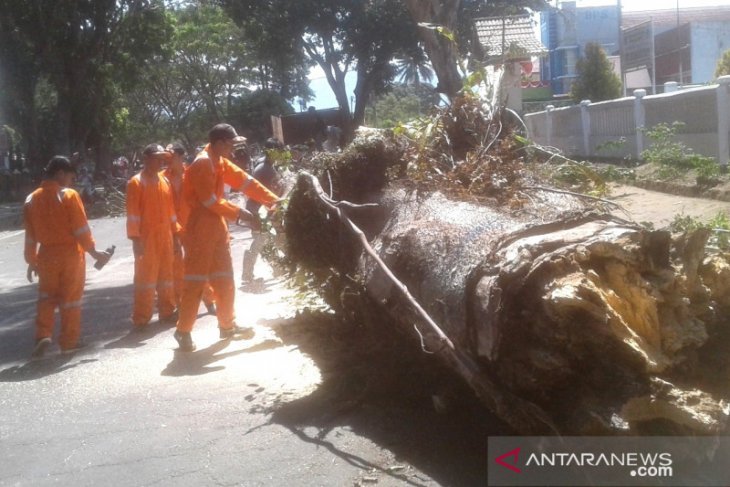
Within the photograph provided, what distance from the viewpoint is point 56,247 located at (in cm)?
692

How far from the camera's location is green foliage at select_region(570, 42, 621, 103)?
29.4 meters

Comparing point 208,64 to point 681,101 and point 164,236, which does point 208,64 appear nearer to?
point 681,101

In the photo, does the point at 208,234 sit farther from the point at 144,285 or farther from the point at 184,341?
the point at 144,285

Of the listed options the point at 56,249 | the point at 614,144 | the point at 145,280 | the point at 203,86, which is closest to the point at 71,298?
the point at 56,249

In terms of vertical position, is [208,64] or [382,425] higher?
[208,64]

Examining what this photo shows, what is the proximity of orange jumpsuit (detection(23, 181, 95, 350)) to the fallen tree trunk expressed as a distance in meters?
3.62

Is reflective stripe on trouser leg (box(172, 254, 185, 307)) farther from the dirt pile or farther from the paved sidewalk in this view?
the paved sidewalk

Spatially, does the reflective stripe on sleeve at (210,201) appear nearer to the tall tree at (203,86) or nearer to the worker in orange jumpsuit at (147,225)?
the worker in orange jumpsuit at (147,225)

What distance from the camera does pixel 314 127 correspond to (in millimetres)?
19469

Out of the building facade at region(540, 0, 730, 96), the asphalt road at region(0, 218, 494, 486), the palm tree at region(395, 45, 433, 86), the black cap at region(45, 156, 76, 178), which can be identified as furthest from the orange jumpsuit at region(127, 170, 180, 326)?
the building facade at region(540, 0, 730, 96)

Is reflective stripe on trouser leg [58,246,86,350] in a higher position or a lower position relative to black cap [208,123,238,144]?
lower

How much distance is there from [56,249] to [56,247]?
0.02 metres

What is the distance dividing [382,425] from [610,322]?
166cm

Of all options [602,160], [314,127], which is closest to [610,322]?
[602,160]
